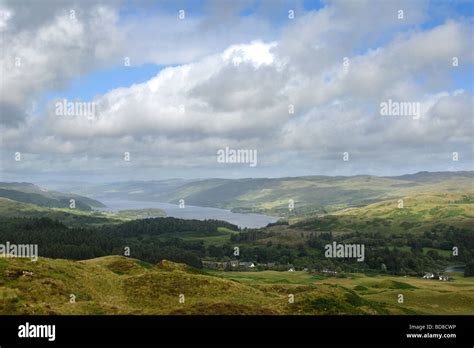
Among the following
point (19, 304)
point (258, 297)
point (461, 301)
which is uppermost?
point (19, 304)

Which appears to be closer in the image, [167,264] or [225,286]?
[225,286]
